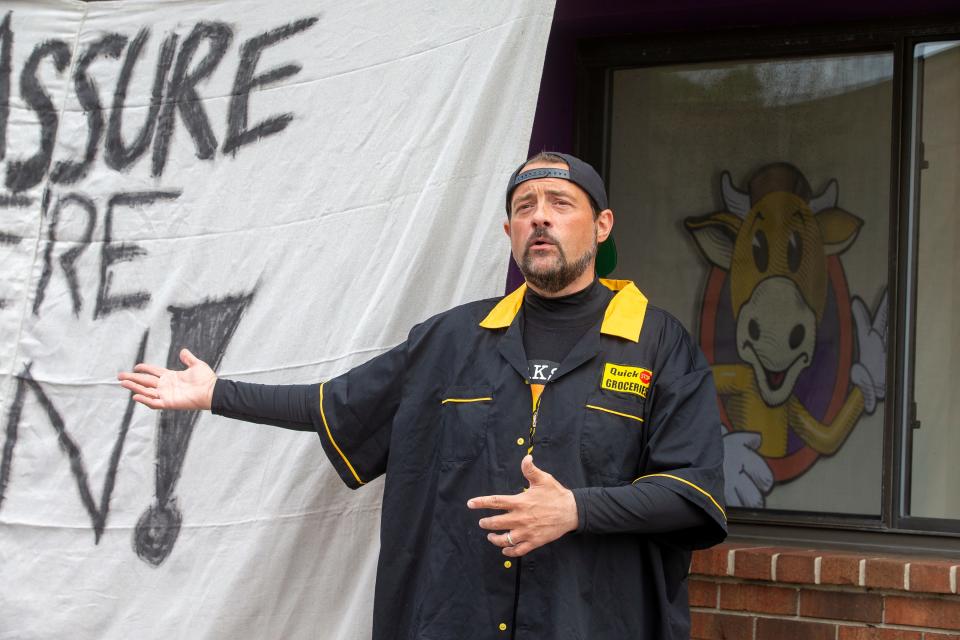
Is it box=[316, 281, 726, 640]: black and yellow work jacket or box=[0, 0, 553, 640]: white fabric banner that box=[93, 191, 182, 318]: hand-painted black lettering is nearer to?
box=[0, 0, 553, 640]: white fabric banner

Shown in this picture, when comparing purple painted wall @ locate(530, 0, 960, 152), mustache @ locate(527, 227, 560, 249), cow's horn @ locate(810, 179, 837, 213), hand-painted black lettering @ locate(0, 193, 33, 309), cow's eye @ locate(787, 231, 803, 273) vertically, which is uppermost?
purple painted wall @ locate(530, 0, 960, 152)

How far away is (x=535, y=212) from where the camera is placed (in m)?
3.18

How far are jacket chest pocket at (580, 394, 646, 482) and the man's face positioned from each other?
0.34m

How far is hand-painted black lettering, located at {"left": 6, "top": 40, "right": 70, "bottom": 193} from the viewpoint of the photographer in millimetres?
→ 4020

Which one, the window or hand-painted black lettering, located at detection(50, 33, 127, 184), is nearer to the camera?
hand-painted black lettering, located at detection(50, 33, 127, 184)

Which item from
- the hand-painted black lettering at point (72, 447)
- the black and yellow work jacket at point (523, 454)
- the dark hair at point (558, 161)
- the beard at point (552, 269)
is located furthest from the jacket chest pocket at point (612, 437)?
the hand-painted black lettering at point (72, 447)

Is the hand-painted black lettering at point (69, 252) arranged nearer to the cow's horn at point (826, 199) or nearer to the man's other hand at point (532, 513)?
the man's other hand at point (532, 513)

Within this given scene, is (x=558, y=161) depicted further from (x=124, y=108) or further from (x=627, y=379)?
(x=124, y=108)

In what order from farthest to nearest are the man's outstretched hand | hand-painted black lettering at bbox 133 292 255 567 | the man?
1. hand-painted black lettering at bbox 133 292 255 567
2. the man's outstretched hand
3. the man

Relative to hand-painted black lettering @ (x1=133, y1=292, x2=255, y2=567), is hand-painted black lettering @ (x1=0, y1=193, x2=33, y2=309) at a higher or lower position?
higher

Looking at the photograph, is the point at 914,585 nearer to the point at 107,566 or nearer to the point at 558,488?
the point at 558,488

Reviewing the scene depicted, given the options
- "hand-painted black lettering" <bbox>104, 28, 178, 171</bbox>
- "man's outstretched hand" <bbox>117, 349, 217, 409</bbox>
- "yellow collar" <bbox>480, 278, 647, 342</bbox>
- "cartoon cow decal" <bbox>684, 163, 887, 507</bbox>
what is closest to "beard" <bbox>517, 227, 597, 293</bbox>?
"yellow collar" <bbox>480, 278, 647, 342</bbox>

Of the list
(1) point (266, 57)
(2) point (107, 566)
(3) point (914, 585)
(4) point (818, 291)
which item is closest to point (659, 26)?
(4) point (818, 291)

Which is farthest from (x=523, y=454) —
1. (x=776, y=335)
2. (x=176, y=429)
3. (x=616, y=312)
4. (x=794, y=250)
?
(x=794, y=250)
